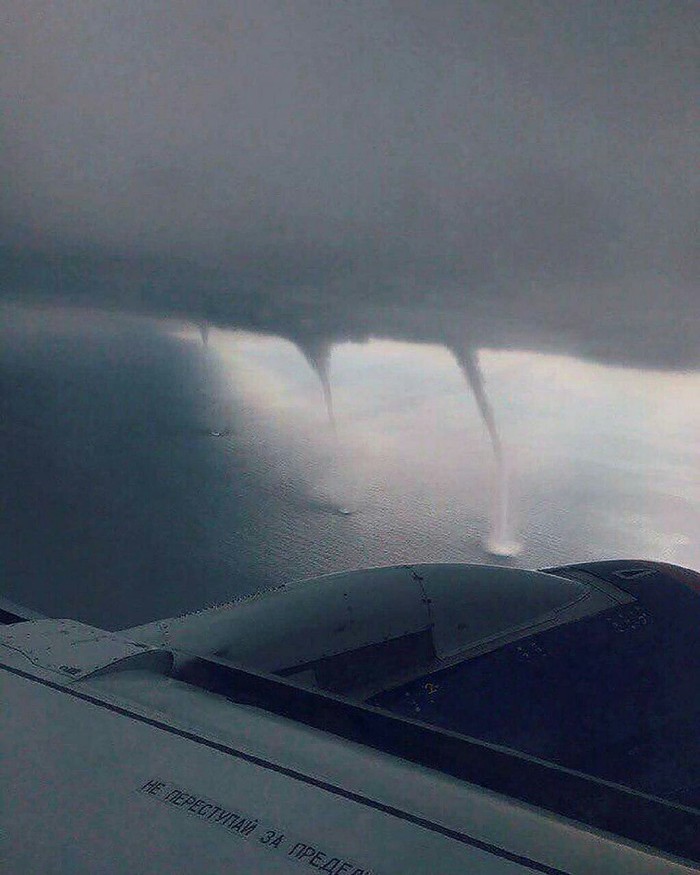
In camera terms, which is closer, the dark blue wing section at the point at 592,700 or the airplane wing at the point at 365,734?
the airplane wing at the point at 365,734

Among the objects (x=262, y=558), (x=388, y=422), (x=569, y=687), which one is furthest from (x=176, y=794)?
(x=388, y=422)

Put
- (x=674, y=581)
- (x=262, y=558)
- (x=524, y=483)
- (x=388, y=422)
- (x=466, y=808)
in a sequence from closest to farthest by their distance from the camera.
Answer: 1. (x=466, y=808)
2. (x=674, y=581)
3. (x=262, y=558)
4. (x=524, y=483)
5. (x=388, y=422)

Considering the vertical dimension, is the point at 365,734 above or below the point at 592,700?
above

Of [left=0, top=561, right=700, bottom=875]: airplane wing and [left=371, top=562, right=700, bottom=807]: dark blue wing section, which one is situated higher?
[left=0, top=561, right=700, bottom=875]: airplane wing

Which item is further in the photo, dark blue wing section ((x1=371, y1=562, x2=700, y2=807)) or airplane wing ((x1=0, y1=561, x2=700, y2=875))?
dark blue wing section ((x1=371, y1=562, x2=700, y2=807))

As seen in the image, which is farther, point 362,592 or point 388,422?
point 388,422

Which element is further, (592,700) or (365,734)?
(592,700)

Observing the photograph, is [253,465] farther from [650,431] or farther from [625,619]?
[650,431]

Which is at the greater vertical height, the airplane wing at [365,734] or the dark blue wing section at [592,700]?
the airplane wing at [365,734]
